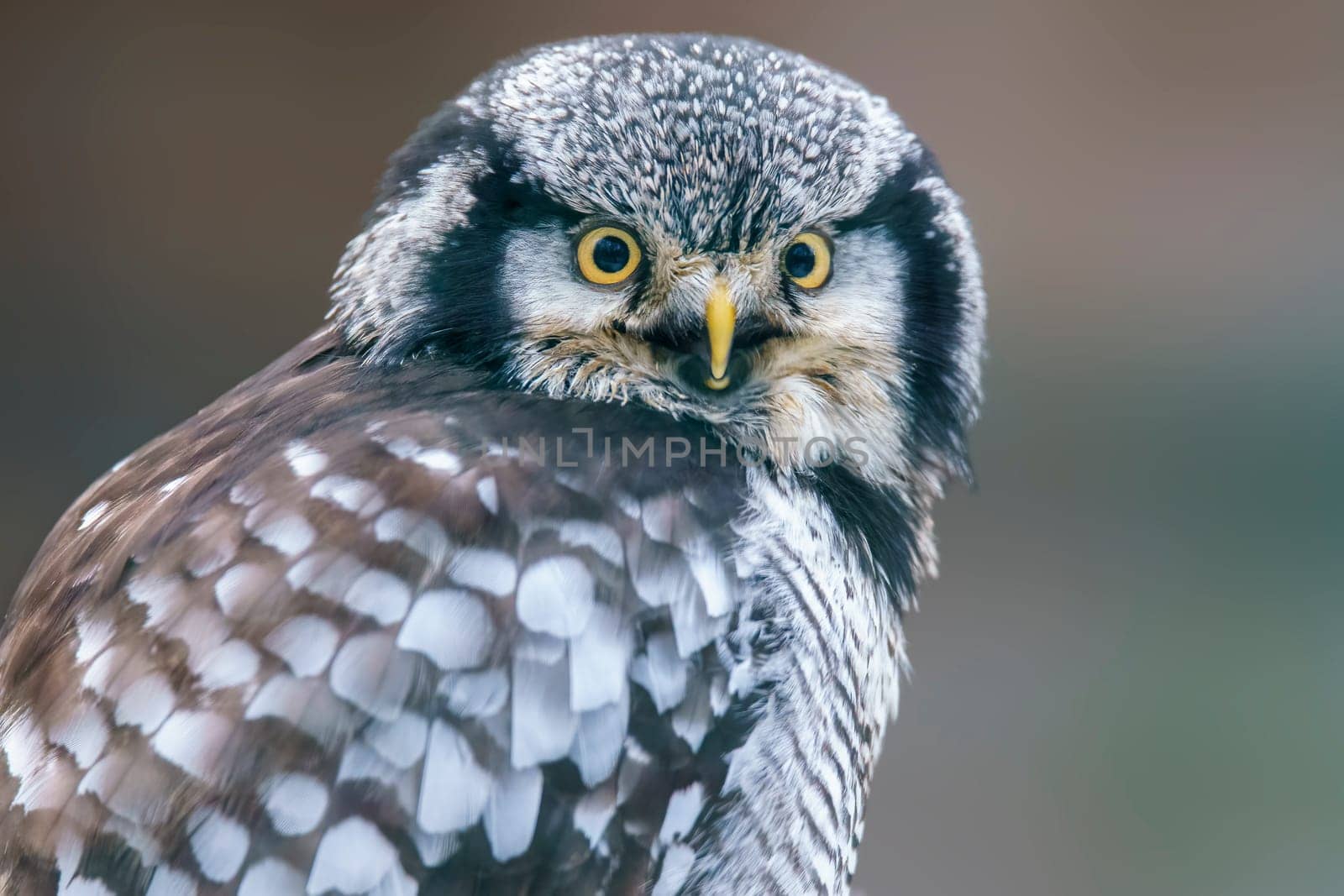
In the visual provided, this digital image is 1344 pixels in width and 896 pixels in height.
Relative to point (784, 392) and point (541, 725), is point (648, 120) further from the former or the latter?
point (541, 725)

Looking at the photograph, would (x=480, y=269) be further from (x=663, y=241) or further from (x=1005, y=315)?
(x=1005, y=315)

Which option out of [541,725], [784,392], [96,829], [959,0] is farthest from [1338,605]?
[96,829]

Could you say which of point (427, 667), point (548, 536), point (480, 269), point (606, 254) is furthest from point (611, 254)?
point (427, 667)

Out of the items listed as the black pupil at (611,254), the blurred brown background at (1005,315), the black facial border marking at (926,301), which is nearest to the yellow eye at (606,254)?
the black pupil at (611,254)

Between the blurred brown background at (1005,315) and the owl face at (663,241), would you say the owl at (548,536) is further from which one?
the blurred brown background at (1005,315)

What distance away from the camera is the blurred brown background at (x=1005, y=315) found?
4.19 metres

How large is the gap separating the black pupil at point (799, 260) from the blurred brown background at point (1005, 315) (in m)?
2.76

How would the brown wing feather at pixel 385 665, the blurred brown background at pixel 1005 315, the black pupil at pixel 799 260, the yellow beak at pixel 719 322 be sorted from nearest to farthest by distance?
the brown wing feather at pixel 385 665 → the yellow beak at pixel 719 322 → the black pupil at pixel 799 260 → the blurred brown background at pixel 1005 315

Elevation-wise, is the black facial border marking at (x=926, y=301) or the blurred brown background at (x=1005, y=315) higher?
the black facial border marking at (x=926, y=301)

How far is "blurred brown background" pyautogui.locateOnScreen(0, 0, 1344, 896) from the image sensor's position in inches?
165

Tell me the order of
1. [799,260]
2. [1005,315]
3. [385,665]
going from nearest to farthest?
[385,665] → [799,260] → [1005,315]

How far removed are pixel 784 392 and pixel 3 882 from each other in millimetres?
989

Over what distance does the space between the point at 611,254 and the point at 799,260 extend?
233 millimetres

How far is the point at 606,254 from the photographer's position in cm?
144
